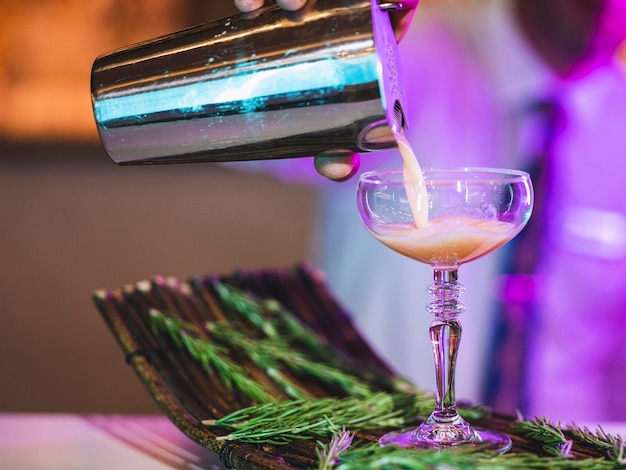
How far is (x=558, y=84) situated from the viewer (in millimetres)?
1757

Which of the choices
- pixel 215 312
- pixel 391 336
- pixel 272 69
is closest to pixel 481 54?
pixel 391 336

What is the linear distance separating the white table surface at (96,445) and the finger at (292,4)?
41 centimetres

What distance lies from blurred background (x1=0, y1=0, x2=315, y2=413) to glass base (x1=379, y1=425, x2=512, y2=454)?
138 cm

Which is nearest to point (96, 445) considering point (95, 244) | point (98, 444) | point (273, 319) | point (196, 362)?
point (98, 444)

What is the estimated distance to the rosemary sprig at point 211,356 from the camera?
762 millimetres

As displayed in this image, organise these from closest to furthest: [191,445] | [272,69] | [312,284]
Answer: [272,69], [191,445], [312,284]

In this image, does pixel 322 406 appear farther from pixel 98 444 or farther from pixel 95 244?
pixel 95 244

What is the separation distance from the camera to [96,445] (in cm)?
73

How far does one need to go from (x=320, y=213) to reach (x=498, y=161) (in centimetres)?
49

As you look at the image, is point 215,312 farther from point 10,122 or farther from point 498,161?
point 10,122

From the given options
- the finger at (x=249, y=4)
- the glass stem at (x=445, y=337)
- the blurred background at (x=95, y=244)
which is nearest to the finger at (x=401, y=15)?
the finger at (x=249, y=4)

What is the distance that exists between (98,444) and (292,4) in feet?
1.52

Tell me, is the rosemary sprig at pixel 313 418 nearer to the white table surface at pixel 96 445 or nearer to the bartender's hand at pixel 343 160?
the white table surface at pixel 96 445

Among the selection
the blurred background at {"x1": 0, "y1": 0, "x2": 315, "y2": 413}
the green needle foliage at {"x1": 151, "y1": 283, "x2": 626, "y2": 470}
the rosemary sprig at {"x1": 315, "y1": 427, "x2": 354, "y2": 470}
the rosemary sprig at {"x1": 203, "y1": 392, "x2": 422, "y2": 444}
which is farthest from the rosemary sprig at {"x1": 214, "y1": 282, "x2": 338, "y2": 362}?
the blurred background at {"x1": 0, "y1": 0, "x2": 315, "y2": 413}
